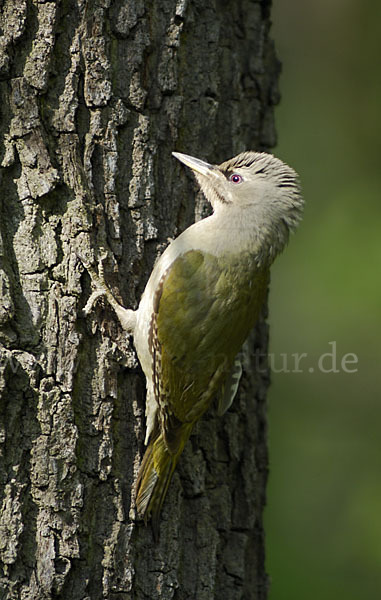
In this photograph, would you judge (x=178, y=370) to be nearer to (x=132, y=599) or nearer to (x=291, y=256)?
(x=132, y=599)

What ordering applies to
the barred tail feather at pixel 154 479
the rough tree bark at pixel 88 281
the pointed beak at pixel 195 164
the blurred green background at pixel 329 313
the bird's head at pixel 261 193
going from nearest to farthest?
the rough tree bark at pixel 88 281 < the barred tail feather at pixel 154 479 < the pointed beak at pixel 195 164 < the bird's head at pixel 261 193 < the blurred green background at pixel 329 313

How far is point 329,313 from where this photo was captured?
21.5 ft

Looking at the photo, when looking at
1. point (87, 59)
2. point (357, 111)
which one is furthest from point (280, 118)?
point (87, 59)

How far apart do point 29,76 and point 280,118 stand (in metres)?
4.75

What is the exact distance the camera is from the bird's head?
3561 mm

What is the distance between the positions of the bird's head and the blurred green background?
2.15m

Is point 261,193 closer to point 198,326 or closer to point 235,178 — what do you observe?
point 235,178

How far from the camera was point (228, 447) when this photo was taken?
11.6ft

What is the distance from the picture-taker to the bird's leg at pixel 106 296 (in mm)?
3102

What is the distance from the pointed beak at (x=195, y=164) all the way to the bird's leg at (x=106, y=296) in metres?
0.56

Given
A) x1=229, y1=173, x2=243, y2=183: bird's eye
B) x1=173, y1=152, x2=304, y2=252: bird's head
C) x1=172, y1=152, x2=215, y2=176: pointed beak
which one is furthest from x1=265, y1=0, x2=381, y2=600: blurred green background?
x1=172, y1=152, x2=215, y2=176: pointed beak

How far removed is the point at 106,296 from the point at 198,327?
0.49 metres

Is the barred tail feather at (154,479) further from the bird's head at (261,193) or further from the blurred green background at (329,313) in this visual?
the blurred green background at (329,313)

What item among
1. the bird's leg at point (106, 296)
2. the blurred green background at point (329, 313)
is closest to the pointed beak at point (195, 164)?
the bird's leg at point (106, 296)
